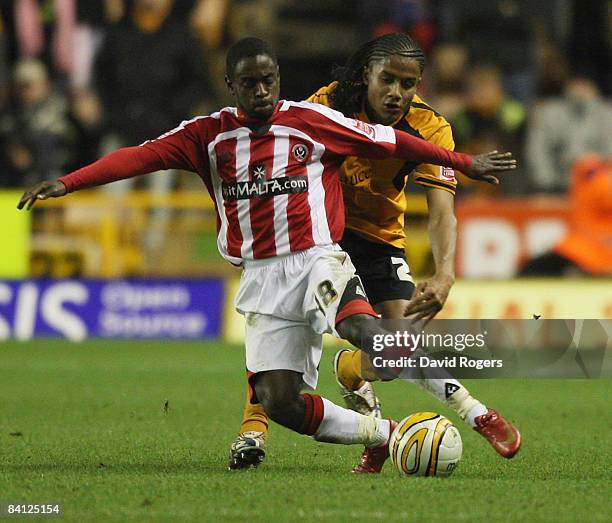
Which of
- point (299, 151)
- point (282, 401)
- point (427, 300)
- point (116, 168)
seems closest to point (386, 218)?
point (299, 151)

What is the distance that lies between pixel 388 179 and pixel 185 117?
337 inches

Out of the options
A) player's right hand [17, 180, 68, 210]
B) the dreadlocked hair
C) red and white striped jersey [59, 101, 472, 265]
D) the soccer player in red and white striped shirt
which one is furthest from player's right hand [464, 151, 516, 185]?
player's right hand [17, 180, 68, 210]

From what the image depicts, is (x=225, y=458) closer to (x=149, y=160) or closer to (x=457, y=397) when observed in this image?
(x=457, y=397)

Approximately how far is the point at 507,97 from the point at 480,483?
10898mm

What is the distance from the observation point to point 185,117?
1504 centimetres

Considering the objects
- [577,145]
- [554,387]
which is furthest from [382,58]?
[577,145]

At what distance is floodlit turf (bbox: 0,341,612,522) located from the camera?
5184 millimetres

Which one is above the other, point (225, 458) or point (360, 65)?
point (360, 65)

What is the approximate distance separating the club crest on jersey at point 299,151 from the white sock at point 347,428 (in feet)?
3.48

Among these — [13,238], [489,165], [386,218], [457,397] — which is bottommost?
[457,397]

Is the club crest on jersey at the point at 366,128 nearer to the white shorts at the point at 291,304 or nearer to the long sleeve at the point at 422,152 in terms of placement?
the long sleeve at the point at 422,152

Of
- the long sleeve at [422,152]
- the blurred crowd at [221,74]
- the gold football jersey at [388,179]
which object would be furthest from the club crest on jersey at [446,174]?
the blurred crowd at [221,74]

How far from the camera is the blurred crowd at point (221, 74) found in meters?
15.1

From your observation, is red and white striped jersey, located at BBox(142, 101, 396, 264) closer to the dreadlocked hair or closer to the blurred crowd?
the dreadlocked hair
